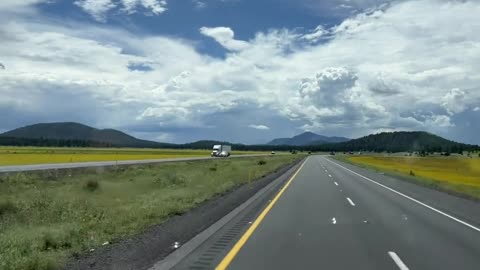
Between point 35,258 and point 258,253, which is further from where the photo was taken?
point 258,253

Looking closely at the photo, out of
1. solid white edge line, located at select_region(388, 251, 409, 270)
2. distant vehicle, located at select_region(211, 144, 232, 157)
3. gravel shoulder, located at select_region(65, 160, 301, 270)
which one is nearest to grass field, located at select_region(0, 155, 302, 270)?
gravel shoulder, located at select_region(65, 160, 301, 270)

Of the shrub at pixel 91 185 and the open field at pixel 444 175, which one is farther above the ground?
the open field at pixel 444 175

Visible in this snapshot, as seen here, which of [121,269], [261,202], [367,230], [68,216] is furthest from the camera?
[261,202]

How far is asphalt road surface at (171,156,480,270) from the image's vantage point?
353 inches

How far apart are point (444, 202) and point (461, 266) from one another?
13277 mm

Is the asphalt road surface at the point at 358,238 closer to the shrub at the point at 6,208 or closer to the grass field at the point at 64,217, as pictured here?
the grass field at the point at 64,217

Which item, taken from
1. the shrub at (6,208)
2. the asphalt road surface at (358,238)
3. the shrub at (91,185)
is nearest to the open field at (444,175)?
the asphalt road surface at (358,238)

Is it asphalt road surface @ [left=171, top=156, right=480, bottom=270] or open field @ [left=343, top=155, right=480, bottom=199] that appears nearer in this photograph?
asphalt road surface @ [left=171, top=156, right=480, bottom=270]

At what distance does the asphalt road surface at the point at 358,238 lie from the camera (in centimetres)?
896

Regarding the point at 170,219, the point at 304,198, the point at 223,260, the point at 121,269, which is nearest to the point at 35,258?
the point at 121,269

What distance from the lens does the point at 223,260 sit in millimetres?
9039

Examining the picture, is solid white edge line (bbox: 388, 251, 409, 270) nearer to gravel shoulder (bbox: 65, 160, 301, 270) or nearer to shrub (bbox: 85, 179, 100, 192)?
gravel shoulder (bbox: 65, 160, 301, 270)

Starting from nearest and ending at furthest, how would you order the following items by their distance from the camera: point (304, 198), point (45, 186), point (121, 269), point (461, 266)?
1. point (121, 269)
2. point (461, 266)
3. point (304, 198)
4. point (45, 186)

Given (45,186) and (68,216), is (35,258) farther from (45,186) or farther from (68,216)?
(45,186)
